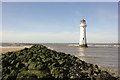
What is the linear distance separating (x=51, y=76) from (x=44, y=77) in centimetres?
25

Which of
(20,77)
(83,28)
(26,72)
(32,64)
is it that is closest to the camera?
(20,77)

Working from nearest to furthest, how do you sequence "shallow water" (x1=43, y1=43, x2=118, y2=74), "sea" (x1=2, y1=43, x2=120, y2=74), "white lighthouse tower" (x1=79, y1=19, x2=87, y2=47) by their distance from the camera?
1. "sea" (x1=2, y1=43, x2=120, y2=74)
2. "shallow water" (x1=43, y1=43, x2=118, y2=74)
3. "white lighthouse tower" (x1=79, y1=19, x2=87, y2=47)

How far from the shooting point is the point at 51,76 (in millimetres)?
4184

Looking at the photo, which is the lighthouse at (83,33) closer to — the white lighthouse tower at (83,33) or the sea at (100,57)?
the white lighthouse tower at (83,33)

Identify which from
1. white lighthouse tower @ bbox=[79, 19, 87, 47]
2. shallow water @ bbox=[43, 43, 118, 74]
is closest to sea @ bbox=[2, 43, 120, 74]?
shallow water @ bbox=[43, 43, 118, 74]

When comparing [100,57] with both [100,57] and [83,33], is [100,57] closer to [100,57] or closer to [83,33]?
[100,57]

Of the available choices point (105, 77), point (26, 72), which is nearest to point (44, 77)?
point (26, 72)

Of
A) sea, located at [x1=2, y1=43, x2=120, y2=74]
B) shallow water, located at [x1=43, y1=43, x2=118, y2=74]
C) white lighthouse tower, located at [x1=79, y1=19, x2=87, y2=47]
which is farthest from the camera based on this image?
white lighthouse tower, located at [x1=79, y1=19, x2=87, y2=47]

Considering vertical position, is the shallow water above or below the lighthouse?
below

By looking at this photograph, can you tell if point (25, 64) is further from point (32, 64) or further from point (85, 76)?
point (85, 76)

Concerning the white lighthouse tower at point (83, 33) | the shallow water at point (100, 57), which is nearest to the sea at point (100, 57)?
the shallow water at point (100, 57)

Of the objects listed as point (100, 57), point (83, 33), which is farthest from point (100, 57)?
point (83, 33)

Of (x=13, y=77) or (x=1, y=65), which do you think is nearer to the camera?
(x=13, y=77)

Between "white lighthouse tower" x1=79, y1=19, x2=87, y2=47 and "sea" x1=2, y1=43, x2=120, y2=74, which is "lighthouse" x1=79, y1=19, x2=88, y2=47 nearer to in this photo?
"white lighthouse tower" x1=79, y1=19, x2=87, y2=47
